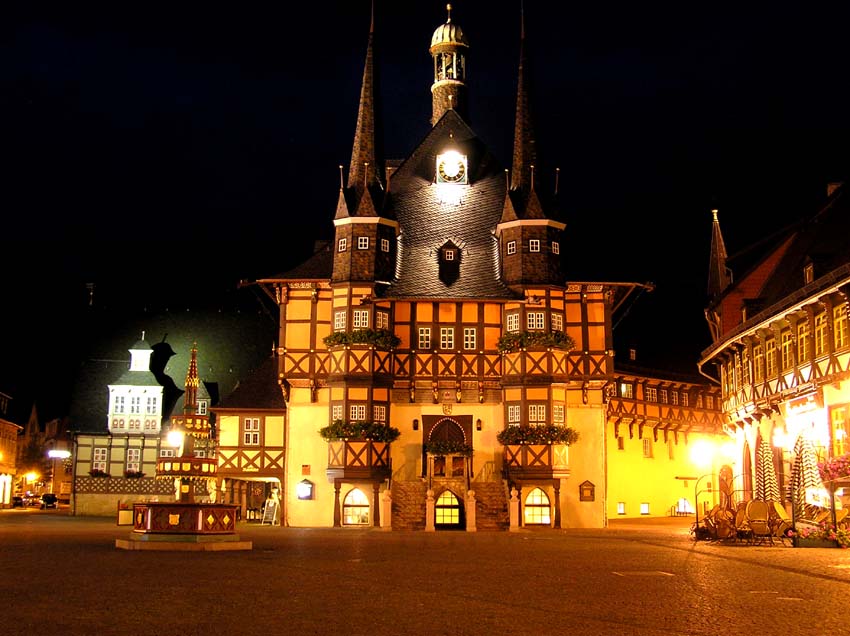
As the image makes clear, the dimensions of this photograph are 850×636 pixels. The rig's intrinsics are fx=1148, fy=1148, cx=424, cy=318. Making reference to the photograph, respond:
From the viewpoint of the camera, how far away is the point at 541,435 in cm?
4631

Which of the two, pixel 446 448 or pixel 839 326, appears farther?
pixel 446 448

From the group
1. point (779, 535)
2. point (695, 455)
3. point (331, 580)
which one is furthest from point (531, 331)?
point (331, 580)

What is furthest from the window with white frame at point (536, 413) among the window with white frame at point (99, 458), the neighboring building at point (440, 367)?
the window with white frame at point (99, 458)

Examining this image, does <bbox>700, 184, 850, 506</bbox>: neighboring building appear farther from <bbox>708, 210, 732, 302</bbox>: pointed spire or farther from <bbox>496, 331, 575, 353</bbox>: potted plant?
<bbox>496, 331, 575, 353</bbox>: potted plant

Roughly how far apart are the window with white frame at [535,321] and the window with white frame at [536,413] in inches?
126

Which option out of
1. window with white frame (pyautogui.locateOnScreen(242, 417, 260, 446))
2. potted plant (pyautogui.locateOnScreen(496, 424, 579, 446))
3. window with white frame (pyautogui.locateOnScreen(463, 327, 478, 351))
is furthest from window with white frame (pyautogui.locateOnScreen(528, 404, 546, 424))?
window with white frame (pyautogui.locateOnScreen(242, 417, 260, 446))

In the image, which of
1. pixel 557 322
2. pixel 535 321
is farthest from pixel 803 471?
pixel 535 321

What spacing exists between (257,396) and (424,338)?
8924 mm

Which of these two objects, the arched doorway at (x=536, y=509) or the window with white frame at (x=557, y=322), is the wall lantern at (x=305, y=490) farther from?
the window with white frame at (x=557, y=322)

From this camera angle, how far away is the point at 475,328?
161ft

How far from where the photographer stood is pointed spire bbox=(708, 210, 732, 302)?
56.3 meters

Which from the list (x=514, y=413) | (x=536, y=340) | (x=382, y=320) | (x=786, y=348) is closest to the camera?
(x=786, y=348)

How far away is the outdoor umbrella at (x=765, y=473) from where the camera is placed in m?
41.0

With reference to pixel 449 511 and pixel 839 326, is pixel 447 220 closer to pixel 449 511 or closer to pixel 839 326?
pixel 449 511
